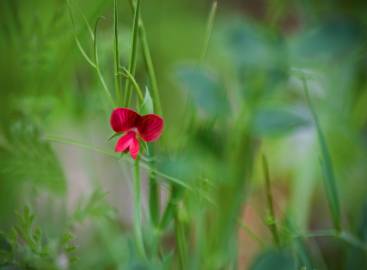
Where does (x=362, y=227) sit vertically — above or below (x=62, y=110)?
below

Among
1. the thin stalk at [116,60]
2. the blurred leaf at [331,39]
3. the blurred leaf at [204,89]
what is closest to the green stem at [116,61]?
the thin stalk at [116,60]

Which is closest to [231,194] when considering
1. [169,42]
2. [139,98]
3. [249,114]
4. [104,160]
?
[249,114]

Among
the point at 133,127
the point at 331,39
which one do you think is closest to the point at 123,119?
the point at 133,127

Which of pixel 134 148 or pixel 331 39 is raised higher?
pixel 331 39

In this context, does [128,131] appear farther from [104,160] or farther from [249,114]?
[104,160]

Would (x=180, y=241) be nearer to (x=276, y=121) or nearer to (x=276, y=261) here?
(x=276, y=261)

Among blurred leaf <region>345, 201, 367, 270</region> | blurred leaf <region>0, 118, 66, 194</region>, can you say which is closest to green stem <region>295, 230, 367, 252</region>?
blurred leaf <region>345, 201, 367, 270</region>

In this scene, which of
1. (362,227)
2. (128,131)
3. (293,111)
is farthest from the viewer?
(293,111)
